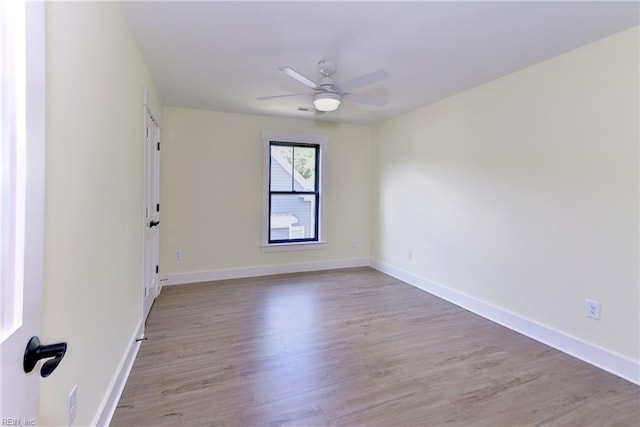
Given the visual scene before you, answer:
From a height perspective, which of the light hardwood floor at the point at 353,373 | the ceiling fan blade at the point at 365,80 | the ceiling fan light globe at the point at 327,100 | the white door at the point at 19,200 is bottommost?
the light hardwood floor at the point at 353,373

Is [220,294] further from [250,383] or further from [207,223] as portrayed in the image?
[250,383]

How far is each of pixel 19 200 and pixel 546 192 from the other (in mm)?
3260

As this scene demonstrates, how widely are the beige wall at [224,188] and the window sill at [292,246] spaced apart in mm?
67

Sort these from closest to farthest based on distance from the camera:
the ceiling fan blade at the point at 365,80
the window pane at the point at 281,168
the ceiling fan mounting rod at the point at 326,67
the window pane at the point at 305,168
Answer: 1. the ceiling fan blade at the point at 365,80
2. the ceiling fan mounting rod at the point at 326,67
3. the window pane at the point at 281,168
4. the window pane at the point at 305,168

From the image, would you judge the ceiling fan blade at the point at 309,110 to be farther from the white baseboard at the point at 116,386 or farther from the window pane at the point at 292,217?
the white baseboard at the point at 116,386

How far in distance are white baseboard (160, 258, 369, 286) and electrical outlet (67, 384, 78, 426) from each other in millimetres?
2932

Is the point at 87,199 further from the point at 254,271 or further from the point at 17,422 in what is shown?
the point at 254,271

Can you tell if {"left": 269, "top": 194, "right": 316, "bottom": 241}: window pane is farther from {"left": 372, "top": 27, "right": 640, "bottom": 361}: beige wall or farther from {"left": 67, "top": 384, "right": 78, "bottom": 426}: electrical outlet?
{"left": 67, "top": 384, "right": 78, "bottom": 426}: electrical outlet

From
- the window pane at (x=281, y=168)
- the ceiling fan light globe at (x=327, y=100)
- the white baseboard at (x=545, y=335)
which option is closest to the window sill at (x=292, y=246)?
the window pane at (x=281, y=168)

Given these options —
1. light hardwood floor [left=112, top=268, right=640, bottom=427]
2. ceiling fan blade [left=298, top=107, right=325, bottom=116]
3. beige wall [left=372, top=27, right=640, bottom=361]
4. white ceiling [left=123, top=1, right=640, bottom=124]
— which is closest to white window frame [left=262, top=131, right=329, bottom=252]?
ceiling fan blade [left=298, top=107, right=325, bottom=116]

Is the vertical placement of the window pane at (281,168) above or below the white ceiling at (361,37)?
below

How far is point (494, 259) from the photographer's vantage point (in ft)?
10.3

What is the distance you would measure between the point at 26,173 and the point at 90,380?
1330 mm

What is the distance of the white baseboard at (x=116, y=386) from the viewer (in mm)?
1609
